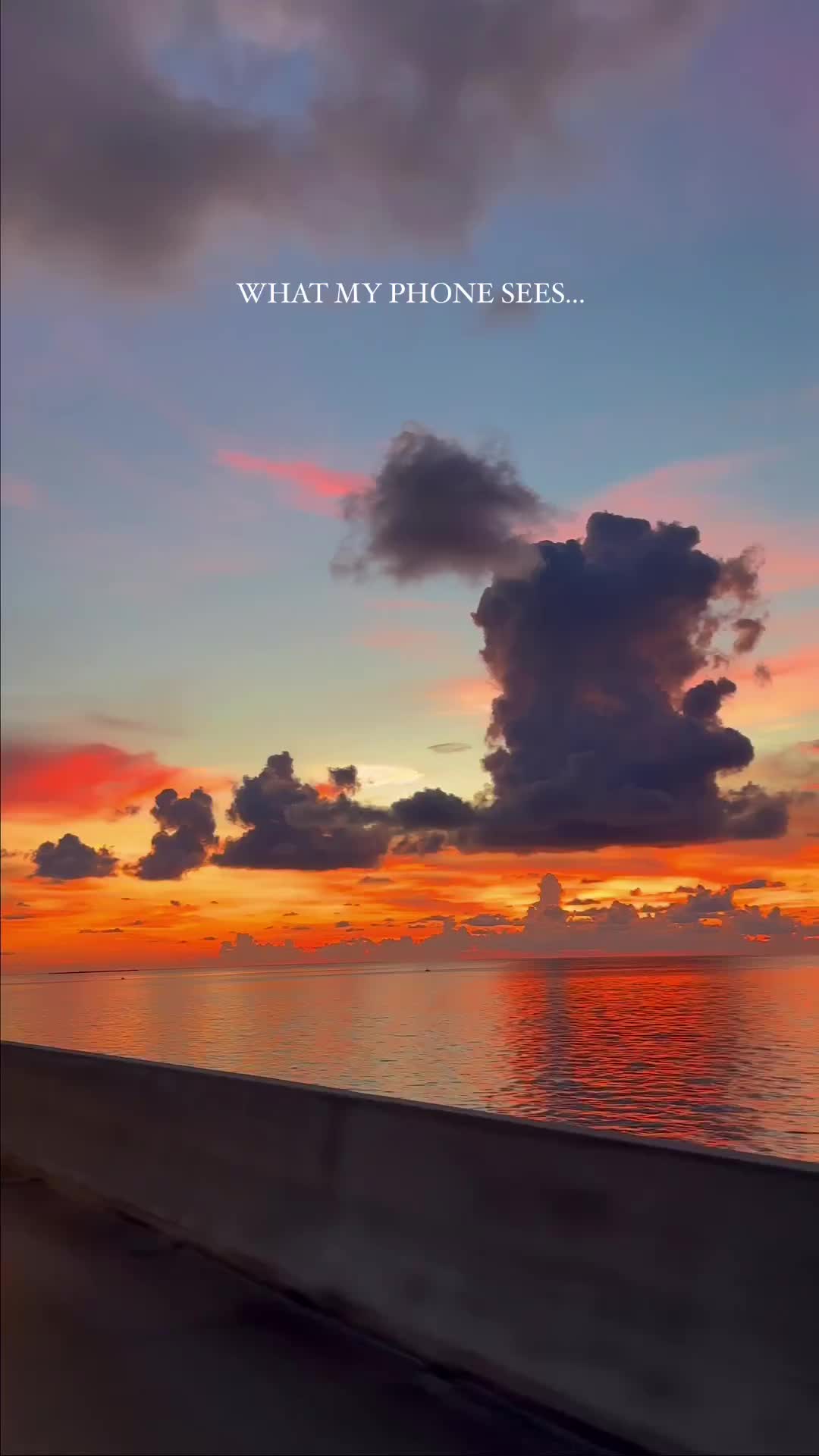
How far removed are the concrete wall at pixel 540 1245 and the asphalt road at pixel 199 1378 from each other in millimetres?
187

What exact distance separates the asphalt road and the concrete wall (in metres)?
0.19

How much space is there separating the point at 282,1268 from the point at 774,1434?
2.97m

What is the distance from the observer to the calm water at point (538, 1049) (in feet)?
120

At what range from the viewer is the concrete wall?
13.0ft

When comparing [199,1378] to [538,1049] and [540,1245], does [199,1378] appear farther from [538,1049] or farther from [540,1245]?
[538,1049]

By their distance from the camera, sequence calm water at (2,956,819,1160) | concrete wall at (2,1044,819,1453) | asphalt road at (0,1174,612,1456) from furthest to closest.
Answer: calm water at (2,956,819,1160), asphalt road at (0,1174,612,1456), concrete wall at (2,1044,819,1453)

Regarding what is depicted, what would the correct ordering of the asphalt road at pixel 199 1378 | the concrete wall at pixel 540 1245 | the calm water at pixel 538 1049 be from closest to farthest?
1. the concrete wall at pixel 540 1245
2. the asphalt road at pixel 199 1378
3. the calm water at pixel 538 1049

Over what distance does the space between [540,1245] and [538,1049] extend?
6442 cm

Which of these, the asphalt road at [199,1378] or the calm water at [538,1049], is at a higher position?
the asphalt road at [199,1378]

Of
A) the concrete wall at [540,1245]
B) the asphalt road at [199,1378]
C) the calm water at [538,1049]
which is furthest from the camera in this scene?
the calm water at [538,1049]

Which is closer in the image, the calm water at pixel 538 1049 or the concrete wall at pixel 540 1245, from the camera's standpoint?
the concrete wall at pixel 540 1245

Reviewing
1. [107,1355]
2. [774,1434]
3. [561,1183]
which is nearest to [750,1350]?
[774,1434]

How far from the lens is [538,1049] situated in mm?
67312

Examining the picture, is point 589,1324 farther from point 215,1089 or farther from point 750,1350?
point 215,1089
